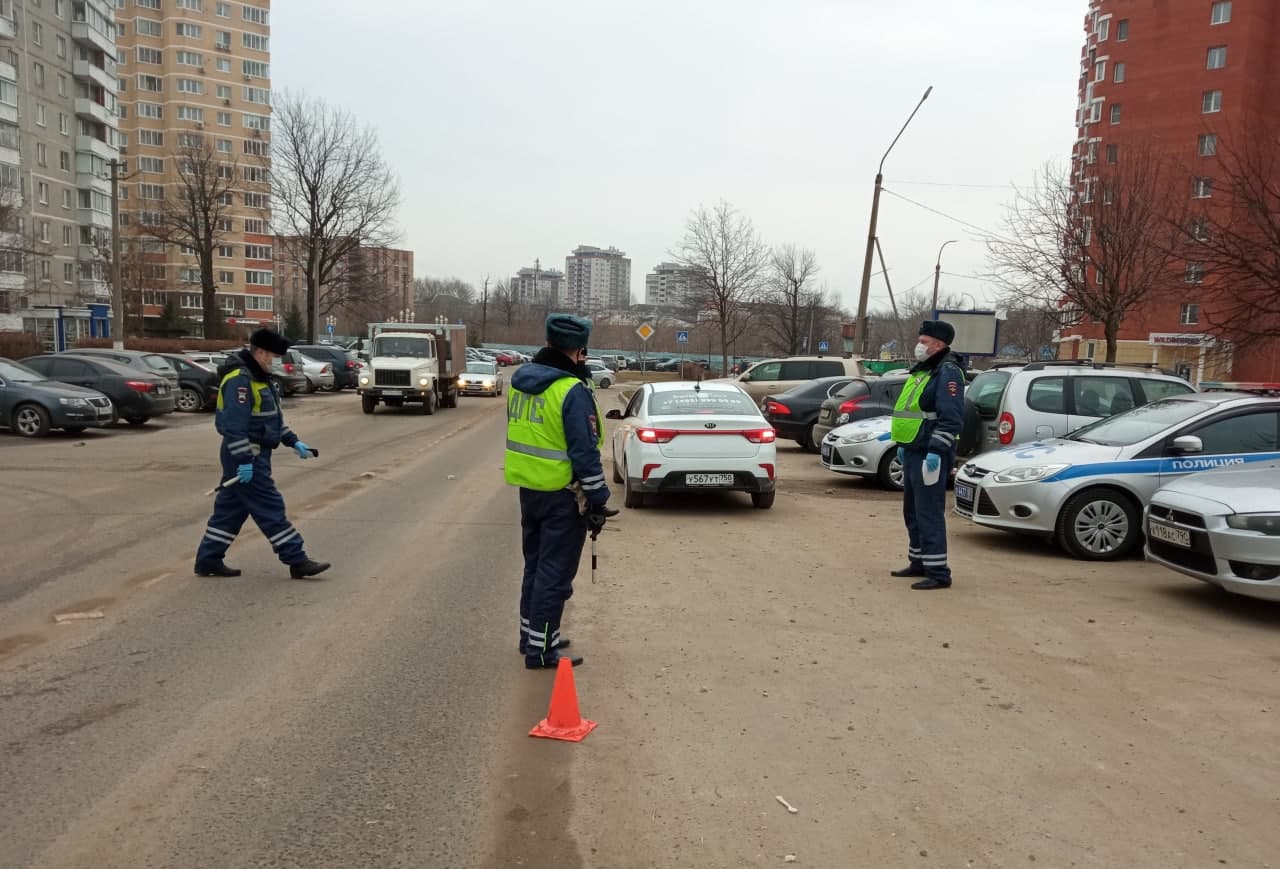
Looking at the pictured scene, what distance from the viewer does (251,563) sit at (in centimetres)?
809

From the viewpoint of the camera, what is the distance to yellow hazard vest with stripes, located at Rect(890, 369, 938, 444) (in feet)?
25.0

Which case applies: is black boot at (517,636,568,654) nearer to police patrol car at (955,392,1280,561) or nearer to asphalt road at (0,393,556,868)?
asphalt road at (0,393,556,868)

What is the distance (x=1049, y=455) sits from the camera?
905 cm

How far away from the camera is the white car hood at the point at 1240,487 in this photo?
670 centimetres

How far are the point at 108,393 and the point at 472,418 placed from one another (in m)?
9.46

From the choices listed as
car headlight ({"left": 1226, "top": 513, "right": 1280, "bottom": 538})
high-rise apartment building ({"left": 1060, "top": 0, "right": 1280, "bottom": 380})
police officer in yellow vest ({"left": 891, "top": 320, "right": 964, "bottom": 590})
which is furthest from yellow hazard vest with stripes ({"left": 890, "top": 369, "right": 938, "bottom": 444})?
high-rise apartment building ({"left": 1060, "top": 0, "right": 1280, "bottom": 380})

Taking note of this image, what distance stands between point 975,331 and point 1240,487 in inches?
989

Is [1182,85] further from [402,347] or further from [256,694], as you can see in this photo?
[256,694]

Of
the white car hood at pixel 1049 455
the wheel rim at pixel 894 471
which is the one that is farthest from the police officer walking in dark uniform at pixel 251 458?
the wheel rim at pixel 894 471

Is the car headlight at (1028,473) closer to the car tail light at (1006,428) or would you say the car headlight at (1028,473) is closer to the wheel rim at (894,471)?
the car tail light at (1006,428)

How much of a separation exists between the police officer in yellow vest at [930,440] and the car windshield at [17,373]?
58.4ft

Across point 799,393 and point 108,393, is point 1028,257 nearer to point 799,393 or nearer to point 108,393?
point 799,393

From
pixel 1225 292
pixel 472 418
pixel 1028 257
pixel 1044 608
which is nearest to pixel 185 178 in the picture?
pixel 472 418

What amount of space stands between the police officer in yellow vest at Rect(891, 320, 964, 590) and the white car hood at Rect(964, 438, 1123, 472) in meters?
1.80
